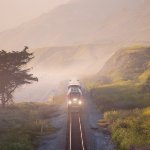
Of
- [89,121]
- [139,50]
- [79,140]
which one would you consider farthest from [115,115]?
[139,50]

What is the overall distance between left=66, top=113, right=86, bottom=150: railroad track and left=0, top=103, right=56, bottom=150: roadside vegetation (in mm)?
2233

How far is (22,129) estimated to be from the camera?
116ft

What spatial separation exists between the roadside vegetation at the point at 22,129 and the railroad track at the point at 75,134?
223 centimetres

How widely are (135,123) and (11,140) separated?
12.1 m

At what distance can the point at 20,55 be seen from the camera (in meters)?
55.5

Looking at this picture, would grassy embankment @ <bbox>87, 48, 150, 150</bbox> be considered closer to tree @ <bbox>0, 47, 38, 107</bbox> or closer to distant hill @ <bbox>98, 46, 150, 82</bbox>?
distant hill @ <bbox>98, 46, 150, 82</bbox>

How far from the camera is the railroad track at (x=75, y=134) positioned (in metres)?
28.4

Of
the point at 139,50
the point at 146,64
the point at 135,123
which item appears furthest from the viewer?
the point at 139,50

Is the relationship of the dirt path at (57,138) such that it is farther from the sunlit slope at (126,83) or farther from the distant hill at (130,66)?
the distant hill at (130,66)

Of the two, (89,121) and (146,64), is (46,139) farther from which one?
(146,64)

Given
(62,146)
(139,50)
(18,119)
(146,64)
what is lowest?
(62,146)

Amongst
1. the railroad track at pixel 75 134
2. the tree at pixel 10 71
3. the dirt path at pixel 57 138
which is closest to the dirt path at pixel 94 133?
the railroad track at pixel 75 134

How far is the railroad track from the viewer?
28.4m

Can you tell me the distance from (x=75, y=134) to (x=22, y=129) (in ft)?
18.8
